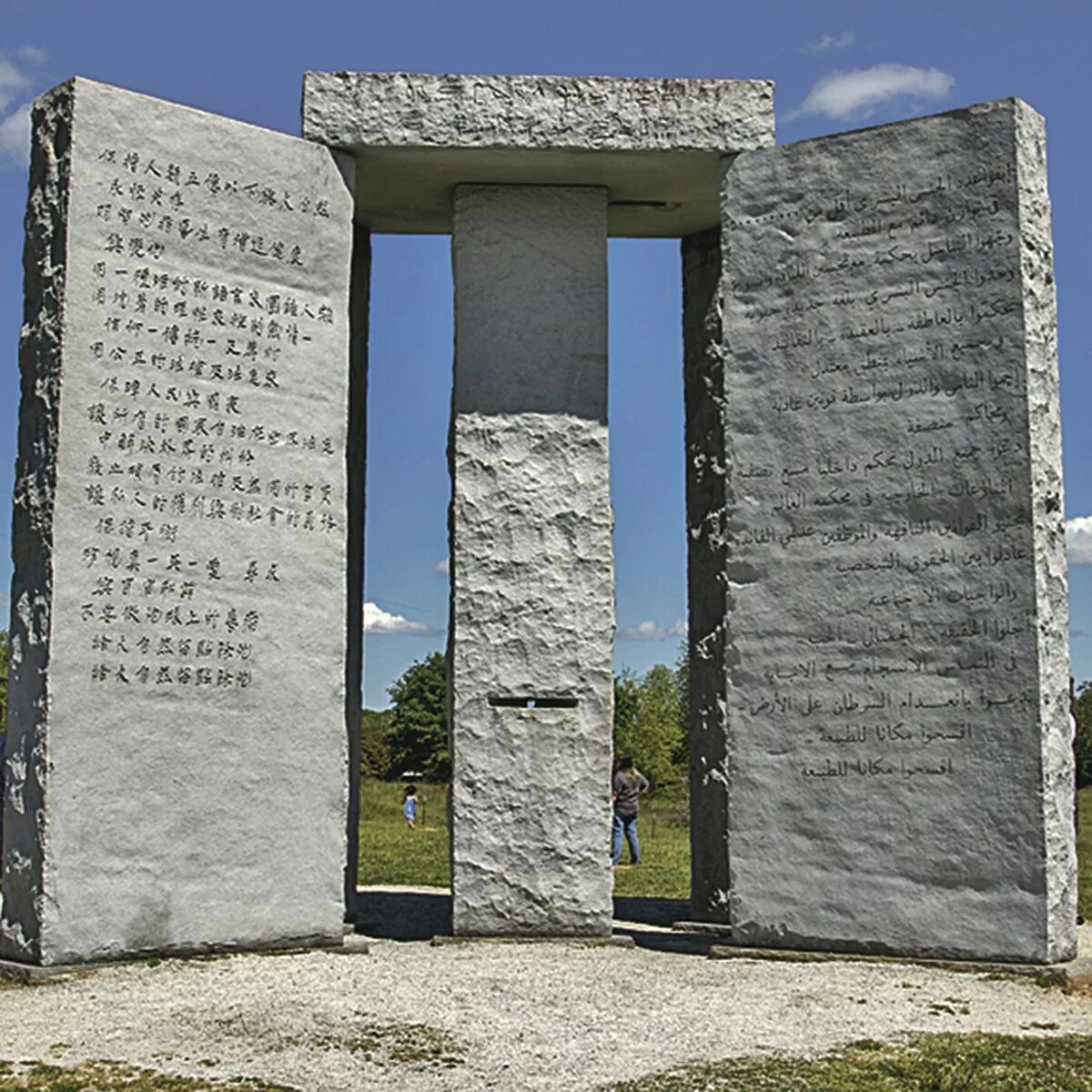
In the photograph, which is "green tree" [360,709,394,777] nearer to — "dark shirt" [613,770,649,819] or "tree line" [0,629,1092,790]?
"tree line" [0,629,1092,790]

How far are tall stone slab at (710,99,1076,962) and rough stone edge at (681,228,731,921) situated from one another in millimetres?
1052

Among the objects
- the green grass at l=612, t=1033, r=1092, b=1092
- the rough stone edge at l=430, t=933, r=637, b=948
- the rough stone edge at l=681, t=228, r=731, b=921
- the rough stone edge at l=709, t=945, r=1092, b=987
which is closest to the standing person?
the rough stone edge at l=681, t=228, r=731, b=921

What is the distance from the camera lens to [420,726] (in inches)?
1714

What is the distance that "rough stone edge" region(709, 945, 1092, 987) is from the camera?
298 inches

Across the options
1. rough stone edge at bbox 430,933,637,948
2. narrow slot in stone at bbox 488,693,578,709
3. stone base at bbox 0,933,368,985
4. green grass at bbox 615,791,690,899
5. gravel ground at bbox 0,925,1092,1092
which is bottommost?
green grass at bbox 615,791,690,899

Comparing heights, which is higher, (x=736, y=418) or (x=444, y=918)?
(x=736, y=418)

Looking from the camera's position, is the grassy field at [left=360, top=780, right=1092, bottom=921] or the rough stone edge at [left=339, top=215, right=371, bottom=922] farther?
the grassy field at [left=360, top=780, right=1092, bottom=921]

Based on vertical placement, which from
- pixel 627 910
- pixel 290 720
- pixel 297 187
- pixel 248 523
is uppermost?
pixel 297 187

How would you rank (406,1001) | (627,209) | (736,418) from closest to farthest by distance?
(406,1001) → (736,418) → (627,209)

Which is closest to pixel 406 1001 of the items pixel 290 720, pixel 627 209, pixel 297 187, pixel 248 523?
pixel 290 720

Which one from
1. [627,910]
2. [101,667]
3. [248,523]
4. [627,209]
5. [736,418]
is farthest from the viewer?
[627,910]

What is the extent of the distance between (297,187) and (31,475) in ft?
7.53

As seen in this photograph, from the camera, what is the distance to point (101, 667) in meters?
7.70

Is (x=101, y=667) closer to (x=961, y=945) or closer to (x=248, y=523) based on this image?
(x=248, y=523)
